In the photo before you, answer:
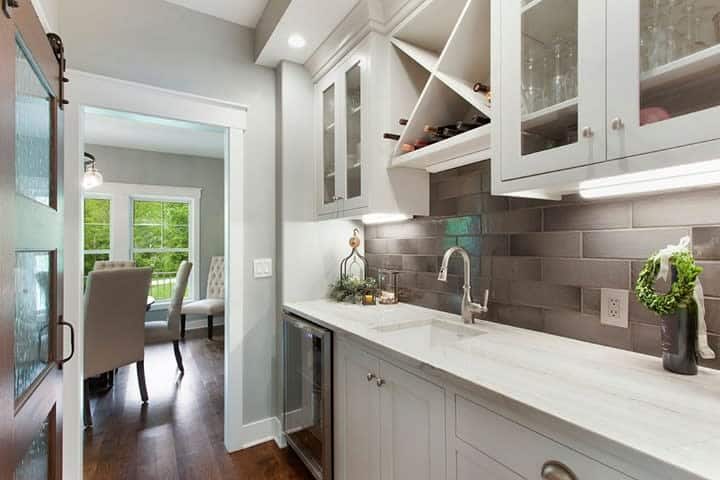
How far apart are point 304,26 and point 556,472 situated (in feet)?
7.32

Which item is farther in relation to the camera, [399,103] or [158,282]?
[158,282]

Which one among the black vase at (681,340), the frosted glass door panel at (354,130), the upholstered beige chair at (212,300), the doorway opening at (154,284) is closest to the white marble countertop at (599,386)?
the black vase at (681,340)

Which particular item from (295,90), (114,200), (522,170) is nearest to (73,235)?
(295,90)

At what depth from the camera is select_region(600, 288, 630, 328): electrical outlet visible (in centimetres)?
119

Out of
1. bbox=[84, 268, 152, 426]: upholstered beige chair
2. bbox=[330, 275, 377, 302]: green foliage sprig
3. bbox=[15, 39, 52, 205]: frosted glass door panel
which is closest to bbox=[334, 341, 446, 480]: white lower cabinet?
bbox=[330, 275, 377, 302]: green foliage sprig

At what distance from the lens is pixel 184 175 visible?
17.5ft

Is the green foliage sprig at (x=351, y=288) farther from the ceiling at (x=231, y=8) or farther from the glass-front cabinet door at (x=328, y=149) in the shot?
the ceiling at (x=231, y=8)

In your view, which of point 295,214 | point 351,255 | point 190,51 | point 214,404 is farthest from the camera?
point 214,404

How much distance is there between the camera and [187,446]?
2.25 m

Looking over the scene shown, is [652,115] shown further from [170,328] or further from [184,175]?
[184,175]

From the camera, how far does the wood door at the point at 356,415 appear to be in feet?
4.57

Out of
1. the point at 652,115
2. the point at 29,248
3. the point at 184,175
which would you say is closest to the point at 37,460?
the point at 29,248

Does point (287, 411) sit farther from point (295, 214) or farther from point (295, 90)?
point (295, 90)

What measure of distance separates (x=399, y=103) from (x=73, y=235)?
187 centimetres
